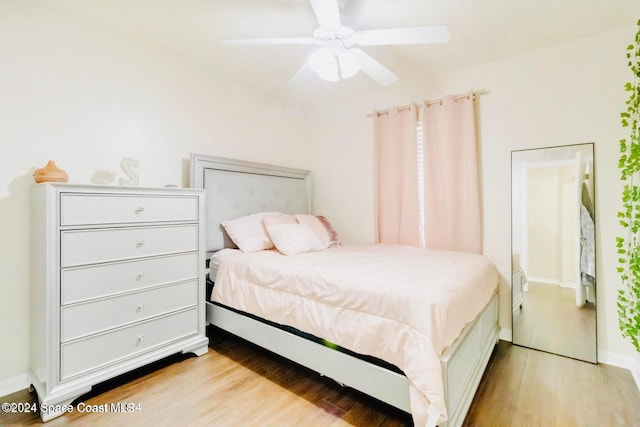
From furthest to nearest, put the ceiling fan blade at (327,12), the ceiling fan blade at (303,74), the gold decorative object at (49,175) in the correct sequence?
the ceiling fan blade at (303,74) < the gold decorative object at (49,175) < the ceiling fan blade at (327,12)

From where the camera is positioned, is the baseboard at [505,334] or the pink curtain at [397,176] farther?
the pink curtain at [397,176]

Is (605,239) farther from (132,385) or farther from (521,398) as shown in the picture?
(132,385)

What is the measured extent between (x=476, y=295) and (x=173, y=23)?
2.69 meters

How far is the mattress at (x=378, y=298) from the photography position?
1.24 m

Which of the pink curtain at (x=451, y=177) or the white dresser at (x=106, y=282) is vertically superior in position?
the pink curtain at (x=451, y=177)

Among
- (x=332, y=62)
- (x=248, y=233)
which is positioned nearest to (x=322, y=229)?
(x=248, y=233)

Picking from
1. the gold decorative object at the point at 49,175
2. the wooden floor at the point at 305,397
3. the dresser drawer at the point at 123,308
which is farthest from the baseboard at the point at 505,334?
the gold decorative object at the point at 49,175

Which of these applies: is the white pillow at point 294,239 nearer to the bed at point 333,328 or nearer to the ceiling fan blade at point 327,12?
the bed at point 333,328

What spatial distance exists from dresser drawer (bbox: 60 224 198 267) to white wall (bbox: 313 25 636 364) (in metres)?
2.36

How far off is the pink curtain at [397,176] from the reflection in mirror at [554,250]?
2.71ft

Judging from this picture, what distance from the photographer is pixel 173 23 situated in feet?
6.55

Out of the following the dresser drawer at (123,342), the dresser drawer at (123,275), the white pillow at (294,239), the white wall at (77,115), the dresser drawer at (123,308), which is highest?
the white wall at (77,115)

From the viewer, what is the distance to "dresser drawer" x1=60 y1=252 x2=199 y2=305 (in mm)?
1582

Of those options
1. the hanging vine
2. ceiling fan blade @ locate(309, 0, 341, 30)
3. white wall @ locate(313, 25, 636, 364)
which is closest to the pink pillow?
white wall @ locate(313, 25, 636, 364)
